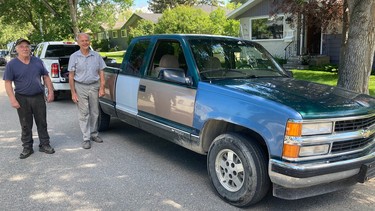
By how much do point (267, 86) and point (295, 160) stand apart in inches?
44.9

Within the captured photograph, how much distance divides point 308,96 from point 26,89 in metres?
4.10

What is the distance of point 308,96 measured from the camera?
12.5 ft

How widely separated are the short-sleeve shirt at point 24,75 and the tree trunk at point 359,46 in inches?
211

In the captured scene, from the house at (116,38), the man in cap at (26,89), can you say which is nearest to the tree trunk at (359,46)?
the man in cap at (26,89)

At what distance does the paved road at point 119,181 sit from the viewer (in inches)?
156

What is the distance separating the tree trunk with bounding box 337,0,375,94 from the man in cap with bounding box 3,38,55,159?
17.2 ft

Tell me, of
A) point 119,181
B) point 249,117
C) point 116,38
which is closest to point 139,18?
point 116,38

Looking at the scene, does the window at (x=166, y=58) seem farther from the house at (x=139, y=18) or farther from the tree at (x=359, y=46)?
the house at (x=139, y=18)

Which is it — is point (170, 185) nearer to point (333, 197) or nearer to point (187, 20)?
point (333, 197)

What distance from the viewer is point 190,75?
4.48 meters

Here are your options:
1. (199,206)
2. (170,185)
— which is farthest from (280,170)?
(170,185)

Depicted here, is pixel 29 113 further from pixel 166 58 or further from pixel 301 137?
pixel 301 137

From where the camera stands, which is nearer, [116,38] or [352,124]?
[352,124]

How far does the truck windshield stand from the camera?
15.2 feet
